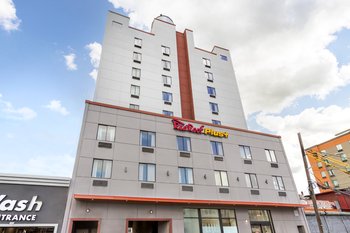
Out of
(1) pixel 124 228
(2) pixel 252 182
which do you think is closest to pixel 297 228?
(2) pixel 252 182

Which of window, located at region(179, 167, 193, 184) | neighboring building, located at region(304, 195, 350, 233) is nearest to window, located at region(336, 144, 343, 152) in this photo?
neighboring building, located at region(304, 195, 350, 233)

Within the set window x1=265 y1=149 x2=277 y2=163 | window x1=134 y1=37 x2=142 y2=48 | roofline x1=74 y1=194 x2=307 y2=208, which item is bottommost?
roofline x1=74 y1=194 x2=307 y2=208

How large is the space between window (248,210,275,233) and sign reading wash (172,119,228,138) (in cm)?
747

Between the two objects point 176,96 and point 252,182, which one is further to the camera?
point 176,96

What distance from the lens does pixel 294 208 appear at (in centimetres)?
2014

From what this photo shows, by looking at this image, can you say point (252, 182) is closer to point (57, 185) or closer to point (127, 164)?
point (127, 164)

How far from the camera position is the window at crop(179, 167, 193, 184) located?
17.0 m

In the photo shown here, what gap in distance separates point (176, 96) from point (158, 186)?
1249 centimetres

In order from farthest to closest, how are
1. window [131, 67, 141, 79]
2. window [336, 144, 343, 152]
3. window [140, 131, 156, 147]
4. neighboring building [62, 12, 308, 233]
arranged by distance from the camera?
window [336, 144, 343, 152], window [131, 67, 141, 79], window [140, 131, 156, 147], neighboring building [62, 12, 308, 233]

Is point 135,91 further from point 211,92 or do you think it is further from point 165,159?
point 211,92

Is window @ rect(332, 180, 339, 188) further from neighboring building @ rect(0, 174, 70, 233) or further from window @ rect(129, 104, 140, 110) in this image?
neighboring building @ rect(0, 174, 70, 233)

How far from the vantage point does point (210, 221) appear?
54.0ft

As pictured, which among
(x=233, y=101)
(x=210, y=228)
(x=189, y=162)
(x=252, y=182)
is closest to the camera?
(x=210, y=228)

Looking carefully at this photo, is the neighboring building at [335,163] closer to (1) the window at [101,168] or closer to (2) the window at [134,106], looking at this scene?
(2) the window at [134,106]
